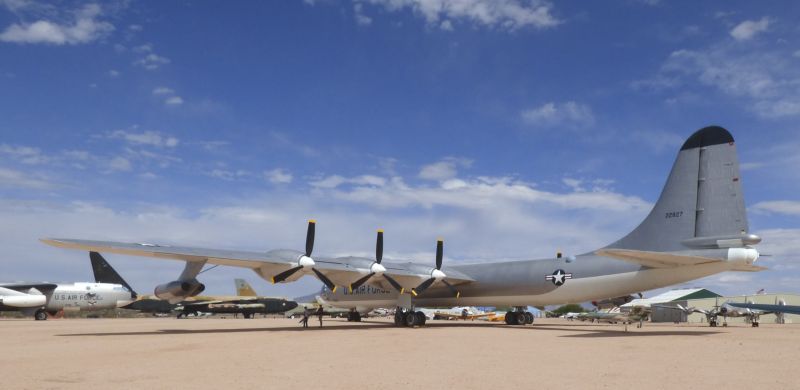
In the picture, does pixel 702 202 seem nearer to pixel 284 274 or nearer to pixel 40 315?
pixel 284 274

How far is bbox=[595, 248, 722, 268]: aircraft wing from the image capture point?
20.1 metres

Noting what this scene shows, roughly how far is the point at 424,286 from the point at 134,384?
2179 cm

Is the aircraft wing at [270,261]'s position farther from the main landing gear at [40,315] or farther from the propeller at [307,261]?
the main landing gear at [40,315]

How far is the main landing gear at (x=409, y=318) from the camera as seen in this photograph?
101 ft

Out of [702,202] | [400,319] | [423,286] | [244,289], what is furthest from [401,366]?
[244,289]

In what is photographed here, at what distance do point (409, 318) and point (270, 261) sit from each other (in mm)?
8864

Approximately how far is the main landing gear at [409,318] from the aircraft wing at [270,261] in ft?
4.74

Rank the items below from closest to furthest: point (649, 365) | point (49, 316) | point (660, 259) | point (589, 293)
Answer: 1. point (649, 365)
2. point (660, 259)
3. point (589, 293)
4. point (49, 316)

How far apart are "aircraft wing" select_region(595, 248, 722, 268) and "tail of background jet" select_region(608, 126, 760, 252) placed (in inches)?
35.3

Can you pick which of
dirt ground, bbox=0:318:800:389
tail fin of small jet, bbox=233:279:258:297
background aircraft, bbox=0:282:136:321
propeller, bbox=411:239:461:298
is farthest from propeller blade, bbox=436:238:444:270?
tail fin of small jet, bbox=233:279:258:297

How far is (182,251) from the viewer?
23469mm

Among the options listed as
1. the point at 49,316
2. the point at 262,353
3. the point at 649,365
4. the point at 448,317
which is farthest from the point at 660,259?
the point at 49,316

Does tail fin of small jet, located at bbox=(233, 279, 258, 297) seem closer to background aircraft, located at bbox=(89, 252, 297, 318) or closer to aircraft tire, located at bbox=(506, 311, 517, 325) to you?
background aircraft, located at bbox=(89, 252, 297, 318)

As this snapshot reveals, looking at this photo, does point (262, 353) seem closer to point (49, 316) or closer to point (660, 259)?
point (660, 259)
